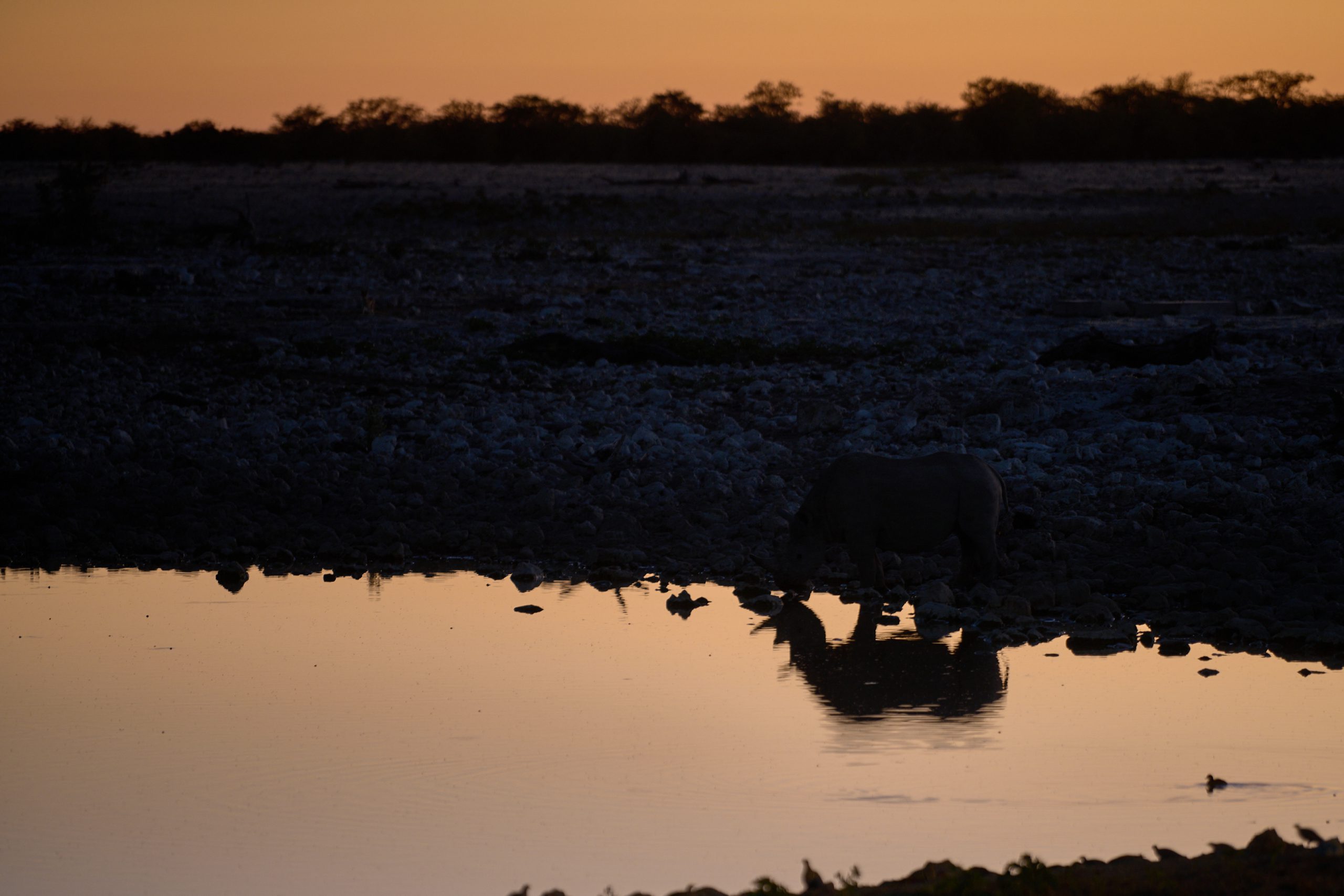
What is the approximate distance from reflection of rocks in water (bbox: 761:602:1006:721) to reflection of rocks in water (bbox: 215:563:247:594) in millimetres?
3138

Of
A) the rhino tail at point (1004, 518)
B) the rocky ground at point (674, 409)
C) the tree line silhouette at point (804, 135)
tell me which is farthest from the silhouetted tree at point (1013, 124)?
the rhino tail at point (1004, 518)

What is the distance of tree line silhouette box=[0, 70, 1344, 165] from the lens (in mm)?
58344

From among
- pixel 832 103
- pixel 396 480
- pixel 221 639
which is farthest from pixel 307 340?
pixel 832 103

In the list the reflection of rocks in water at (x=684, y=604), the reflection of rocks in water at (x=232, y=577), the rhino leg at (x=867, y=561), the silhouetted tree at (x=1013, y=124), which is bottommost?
the reflection of rocks in water at (x=232, y=577)

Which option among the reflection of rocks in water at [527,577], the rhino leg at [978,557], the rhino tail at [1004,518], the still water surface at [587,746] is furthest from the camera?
the reflection of rocks in water at [527,577]

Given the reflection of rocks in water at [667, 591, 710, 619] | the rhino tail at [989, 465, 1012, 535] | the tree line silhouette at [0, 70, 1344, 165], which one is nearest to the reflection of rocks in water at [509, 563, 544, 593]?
the reflection of rocks in water at [667, 591, 710, 619]

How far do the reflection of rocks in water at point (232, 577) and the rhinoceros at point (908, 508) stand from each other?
10.4ft

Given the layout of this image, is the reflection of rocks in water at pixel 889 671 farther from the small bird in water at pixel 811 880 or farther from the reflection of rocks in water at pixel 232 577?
the reflection of rocks in water at pixel 232 577

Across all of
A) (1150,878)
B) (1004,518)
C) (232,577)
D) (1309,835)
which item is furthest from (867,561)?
(1150,878)

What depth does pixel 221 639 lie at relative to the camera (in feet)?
26.8

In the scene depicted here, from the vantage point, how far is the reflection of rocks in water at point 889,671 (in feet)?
23.1

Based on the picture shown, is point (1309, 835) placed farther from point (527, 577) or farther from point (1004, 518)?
point (527, 577)

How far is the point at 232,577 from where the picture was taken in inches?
375

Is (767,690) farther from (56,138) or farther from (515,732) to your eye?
(56,138)
